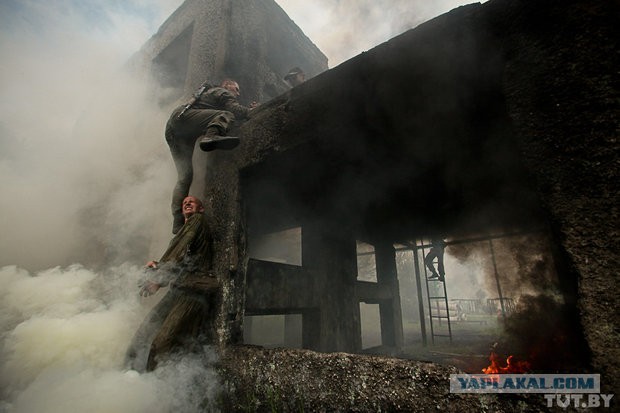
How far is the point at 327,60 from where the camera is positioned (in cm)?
915

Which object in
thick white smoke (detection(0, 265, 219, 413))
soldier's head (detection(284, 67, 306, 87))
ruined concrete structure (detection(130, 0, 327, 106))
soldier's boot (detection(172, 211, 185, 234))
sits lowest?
thick white smoke (detection(0, 265, 219, 413))

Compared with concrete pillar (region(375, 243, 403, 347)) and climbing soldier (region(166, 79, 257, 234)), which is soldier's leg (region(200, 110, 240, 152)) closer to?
climbing soldier (region(166, 79, 257, 234))

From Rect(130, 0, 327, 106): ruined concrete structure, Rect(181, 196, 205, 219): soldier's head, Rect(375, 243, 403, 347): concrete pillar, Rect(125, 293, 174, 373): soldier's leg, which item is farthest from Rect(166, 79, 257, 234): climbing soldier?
Rect(375, 243, 403, 347): concrete pillar

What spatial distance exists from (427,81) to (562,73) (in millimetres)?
854

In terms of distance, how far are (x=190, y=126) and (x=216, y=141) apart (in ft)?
2.44

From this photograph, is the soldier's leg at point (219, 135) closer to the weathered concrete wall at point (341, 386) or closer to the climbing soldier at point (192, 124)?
the climbing soldier at point (192, 124)

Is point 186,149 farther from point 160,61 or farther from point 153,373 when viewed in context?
point 160,61

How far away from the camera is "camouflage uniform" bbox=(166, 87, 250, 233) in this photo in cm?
357

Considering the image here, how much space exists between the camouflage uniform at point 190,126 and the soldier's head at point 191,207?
9.4 inches

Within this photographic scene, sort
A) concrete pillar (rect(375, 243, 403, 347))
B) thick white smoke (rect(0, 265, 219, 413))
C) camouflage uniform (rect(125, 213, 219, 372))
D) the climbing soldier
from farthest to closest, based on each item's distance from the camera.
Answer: concrete pillar (rect(375, 243, 403, 347)) < the climbing soldier < camouflage uniform (rect(125, 213, 219, 372)) < thick white smoke (rect(0, 265, 219, 413))

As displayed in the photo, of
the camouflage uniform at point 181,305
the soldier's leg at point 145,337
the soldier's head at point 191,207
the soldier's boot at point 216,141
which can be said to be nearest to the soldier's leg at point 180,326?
the camouflage uniform at point 181,305

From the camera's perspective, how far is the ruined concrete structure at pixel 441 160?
142 cm

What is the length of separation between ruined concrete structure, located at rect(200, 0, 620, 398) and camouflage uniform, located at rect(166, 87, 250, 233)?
1.08 feet

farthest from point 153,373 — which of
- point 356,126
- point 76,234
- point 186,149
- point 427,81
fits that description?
point 76,234
